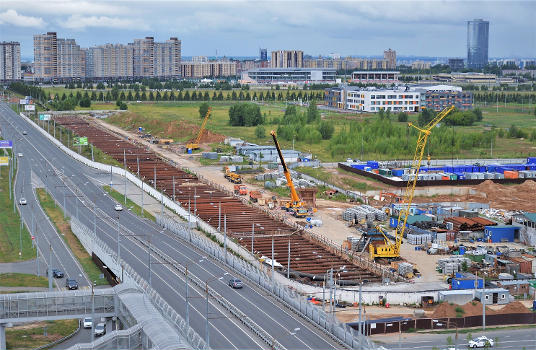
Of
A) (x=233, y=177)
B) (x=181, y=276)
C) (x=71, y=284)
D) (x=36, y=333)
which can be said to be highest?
(x=233, y=177)

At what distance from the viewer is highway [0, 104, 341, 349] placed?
27.7 meters

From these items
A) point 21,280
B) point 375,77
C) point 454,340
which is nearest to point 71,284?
point 21,280

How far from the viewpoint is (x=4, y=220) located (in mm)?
50719

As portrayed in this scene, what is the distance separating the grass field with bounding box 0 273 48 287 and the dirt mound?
60.5 feet

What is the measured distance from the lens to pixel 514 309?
111ft

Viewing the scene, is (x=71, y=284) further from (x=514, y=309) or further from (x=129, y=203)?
(x=129, y=203)

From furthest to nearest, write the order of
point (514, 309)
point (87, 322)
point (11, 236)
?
1. point (11, 236)
2. point (514, 309)
3. point (87, 322)

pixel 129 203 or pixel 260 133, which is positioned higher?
pixel 260 133

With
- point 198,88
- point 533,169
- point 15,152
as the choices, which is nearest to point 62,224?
point 15,152

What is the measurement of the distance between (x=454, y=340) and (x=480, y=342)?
129 centimetres

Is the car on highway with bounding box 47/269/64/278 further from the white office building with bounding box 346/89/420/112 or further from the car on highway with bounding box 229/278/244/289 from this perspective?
the white office building with bounding box 346/89/420/112

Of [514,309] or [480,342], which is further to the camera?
[514,309]

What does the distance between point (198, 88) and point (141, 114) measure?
6763 centimetres

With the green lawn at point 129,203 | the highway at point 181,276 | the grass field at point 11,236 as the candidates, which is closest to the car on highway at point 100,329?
the highway at point 181,276
